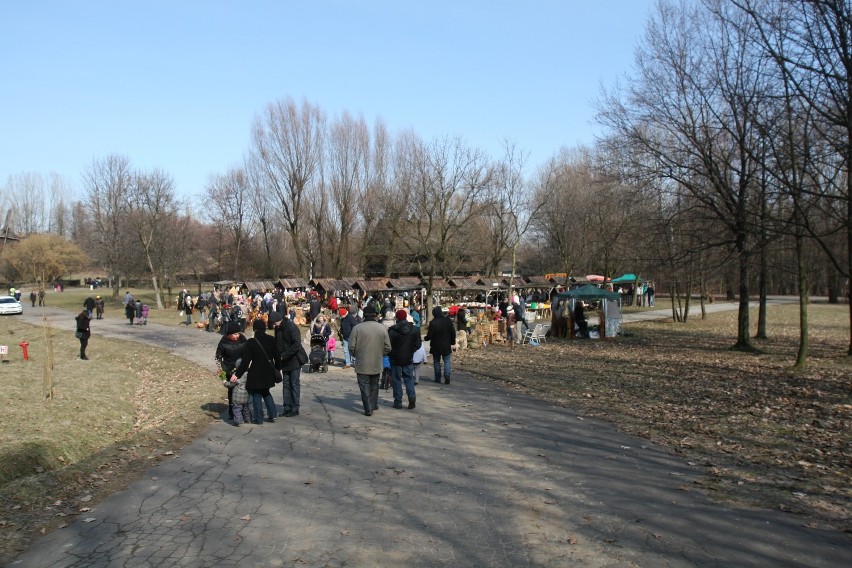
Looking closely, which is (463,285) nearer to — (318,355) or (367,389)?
(318,355)

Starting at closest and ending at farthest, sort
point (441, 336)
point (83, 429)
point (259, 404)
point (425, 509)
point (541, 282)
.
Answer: point (425, 509) → point (259, 404) → point (83, 429) → point (441, 336) → point (541, 282)

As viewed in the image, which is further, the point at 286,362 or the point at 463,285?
the point at 463,285

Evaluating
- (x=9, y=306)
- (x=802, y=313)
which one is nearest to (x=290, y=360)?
(x=802, y=313)

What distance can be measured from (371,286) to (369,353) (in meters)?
32.2

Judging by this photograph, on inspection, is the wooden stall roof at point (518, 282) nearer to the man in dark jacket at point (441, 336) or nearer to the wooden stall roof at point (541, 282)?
the wooden stall roof at point (541, 282)

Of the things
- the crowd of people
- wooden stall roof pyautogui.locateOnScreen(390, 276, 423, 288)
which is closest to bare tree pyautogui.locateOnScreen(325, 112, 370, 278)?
wooden stall roof pyautogui.locateOnScreen(390, 276, 423, 288)

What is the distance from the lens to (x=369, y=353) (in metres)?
10.4

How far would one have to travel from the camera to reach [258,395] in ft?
32.7

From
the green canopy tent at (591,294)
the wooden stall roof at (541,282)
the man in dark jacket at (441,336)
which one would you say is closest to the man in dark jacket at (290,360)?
the man in dark jacket at (441,336)

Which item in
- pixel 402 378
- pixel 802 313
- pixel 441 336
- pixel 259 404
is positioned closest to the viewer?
pixel 259 404

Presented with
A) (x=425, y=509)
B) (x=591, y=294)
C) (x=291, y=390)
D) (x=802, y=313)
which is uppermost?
(x=591, y=294)

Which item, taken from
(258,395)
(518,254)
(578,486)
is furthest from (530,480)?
(518,254)

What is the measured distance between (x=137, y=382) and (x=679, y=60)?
18.3 meters

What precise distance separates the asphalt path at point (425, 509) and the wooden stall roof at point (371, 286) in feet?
105
